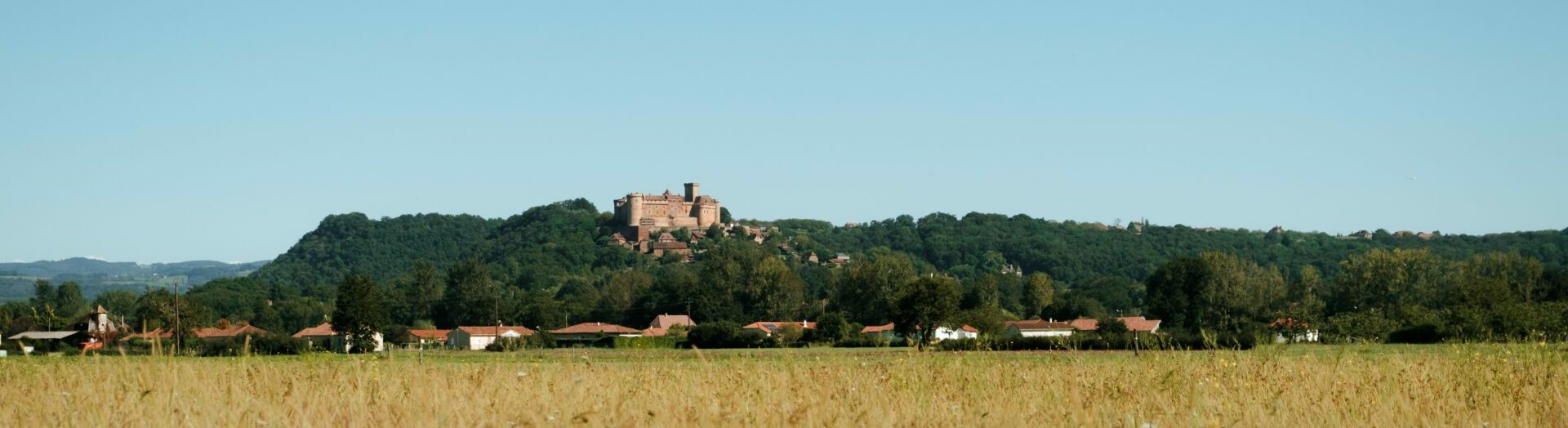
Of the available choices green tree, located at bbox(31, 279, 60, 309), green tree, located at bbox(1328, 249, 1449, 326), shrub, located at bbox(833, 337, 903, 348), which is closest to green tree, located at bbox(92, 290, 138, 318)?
green tree, located at bbox(31, 279, 60, 309)

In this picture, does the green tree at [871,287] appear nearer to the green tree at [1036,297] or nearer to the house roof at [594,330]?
the house roof at [594,330]

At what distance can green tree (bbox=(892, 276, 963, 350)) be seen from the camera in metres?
71.6

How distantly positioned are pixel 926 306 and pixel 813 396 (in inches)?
2476

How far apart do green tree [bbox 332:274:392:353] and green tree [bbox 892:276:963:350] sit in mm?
25902

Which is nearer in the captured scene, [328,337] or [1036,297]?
[328,337]

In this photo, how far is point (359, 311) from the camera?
237 feet

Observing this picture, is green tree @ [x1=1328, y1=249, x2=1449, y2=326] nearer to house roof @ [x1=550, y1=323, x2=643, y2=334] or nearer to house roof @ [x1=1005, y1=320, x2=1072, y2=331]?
house roof @ [x1=1005, y1=320, x2=1072, y2=331]

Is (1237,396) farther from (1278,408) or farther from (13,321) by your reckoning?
(13,321)

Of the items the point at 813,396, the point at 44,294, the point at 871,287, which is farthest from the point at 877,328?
the point at 44,294

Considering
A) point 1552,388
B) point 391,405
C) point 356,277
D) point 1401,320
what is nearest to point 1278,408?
point 1552,388

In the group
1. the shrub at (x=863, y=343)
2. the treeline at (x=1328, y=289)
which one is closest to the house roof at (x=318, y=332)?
the shrub at (x=863, y=343)

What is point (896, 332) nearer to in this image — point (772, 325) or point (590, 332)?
point (772, 325)

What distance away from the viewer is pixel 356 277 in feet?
251

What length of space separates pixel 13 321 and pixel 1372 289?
8924cm
